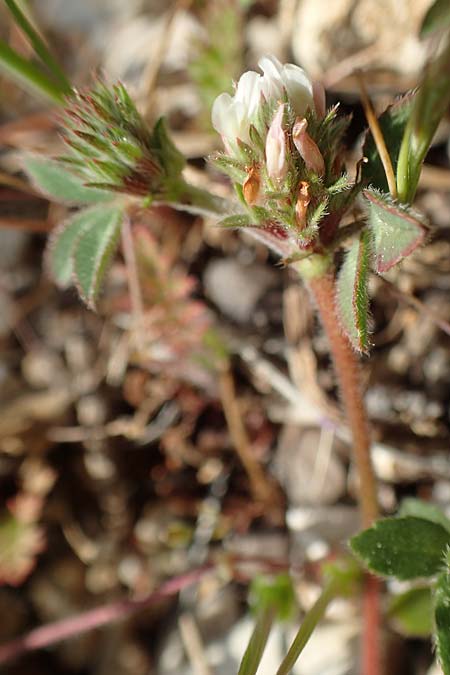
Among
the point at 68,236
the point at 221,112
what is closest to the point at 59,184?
the point at 68,236

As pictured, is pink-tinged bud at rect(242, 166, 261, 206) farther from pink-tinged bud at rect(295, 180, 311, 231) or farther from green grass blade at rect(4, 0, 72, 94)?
green grass blade at rect(4, 0, 72, 94)

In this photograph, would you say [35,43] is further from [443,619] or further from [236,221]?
[443,619]

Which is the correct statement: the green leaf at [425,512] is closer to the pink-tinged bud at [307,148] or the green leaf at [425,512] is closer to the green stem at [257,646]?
the green stem at [257,646]

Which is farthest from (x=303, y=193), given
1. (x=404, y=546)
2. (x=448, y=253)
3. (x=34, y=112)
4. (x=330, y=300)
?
(x=34, y=112)

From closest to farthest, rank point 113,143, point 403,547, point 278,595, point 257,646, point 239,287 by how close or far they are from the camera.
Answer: point 113,143
point 403,547
point 257,646
point 278,595
point 239,287

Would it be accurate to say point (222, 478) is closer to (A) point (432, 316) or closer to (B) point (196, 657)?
(B) point (196, 657)
